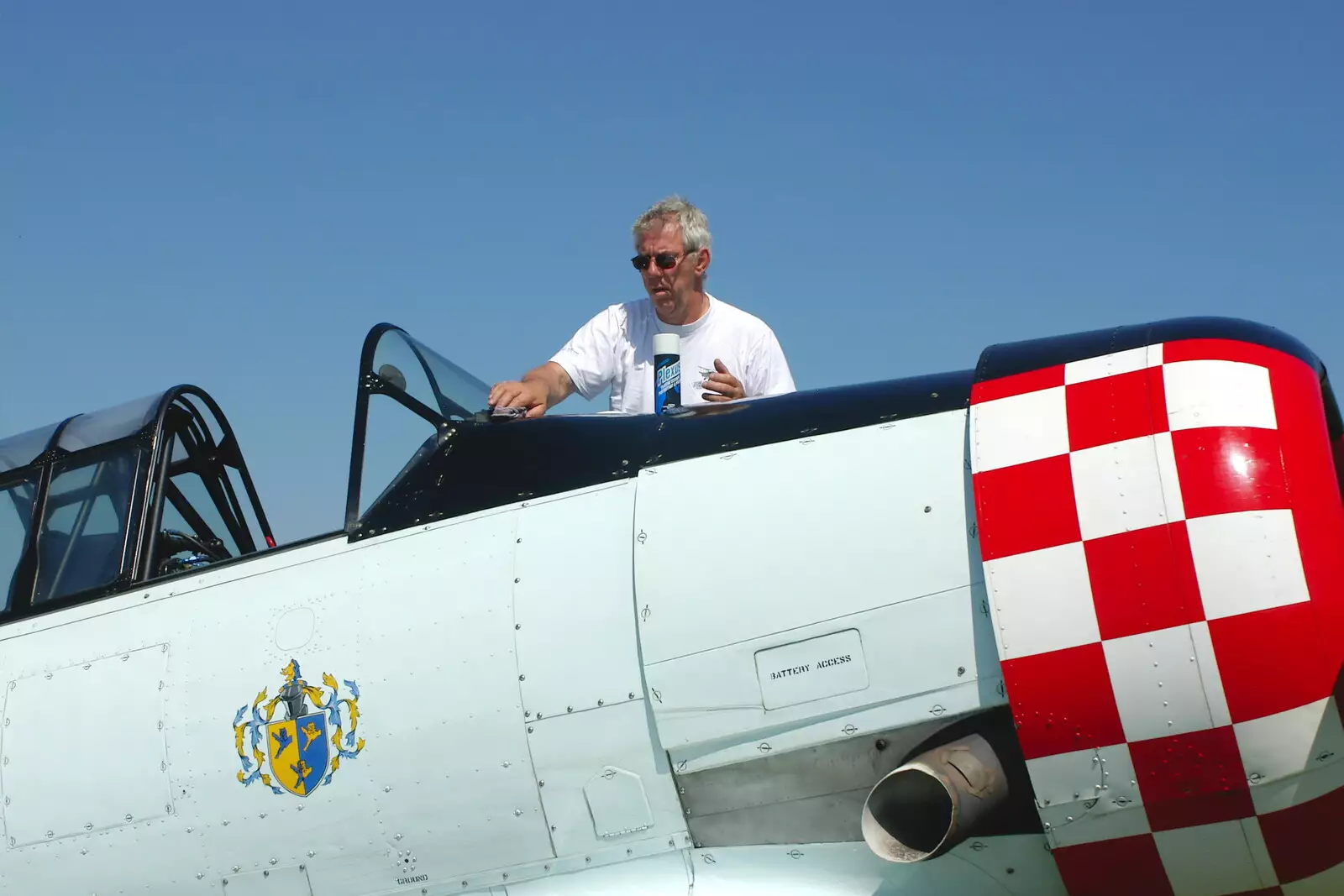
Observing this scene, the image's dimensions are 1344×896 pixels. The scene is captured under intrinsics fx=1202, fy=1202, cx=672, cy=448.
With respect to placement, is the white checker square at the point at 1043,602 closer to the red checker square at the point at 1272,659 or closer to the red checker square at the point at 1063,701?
the red checker square at the point at 1063,701

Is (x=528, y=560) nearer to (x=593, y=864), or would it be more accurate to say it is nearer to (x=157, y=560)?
(x=593, y=864)

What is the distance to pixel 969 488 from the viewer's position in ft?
10.9

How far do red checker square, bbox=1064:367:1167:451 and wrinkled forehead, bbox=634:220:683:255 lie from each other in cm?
227

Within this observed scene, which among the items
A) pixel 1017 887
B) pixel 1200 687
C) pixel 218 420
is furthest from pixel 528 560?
pixel 218 420

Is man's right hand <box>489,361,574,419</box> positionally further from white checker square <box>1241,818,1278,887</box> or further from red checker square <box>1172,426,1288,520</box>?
white checker square <box>1241,818,1278,887</box>

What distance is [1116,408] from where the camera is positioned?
10.7ft

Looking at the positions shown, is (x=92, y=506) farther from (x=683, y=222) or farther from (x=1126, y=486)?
(x=1126, y=486)

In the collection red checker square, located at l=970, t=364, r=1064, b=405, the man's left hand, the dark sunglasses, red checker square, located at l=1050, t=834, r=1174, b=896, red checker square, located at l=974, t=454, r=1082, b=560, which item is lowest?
red checker square, located at l=1050, t=834, r=1174, b=896

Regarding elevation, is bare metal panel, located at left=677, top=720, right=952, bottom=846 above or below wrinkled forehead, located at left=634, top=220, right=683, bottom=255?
below

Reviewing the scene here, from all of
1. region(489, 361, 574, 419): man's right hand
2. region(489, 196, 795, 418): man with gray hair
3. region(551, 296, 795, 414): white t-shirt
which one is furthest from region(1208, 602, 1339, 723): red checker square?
region(551, 296, 795, 414): white t-shirt

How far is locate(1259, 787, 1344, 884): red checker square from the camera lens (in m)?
3.01

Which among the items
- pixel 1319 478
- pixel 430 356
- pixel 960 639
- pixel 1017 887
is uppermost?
pixel 430 356

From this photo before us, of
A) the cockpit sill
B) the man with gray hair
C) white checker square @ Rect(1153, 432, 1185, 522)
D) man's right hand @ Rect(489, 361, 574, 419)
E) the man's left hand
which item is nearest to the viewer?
white checker square @ Rect(1153, 432, 1185, 522)

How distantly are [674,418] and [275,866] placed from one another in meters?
1.97
